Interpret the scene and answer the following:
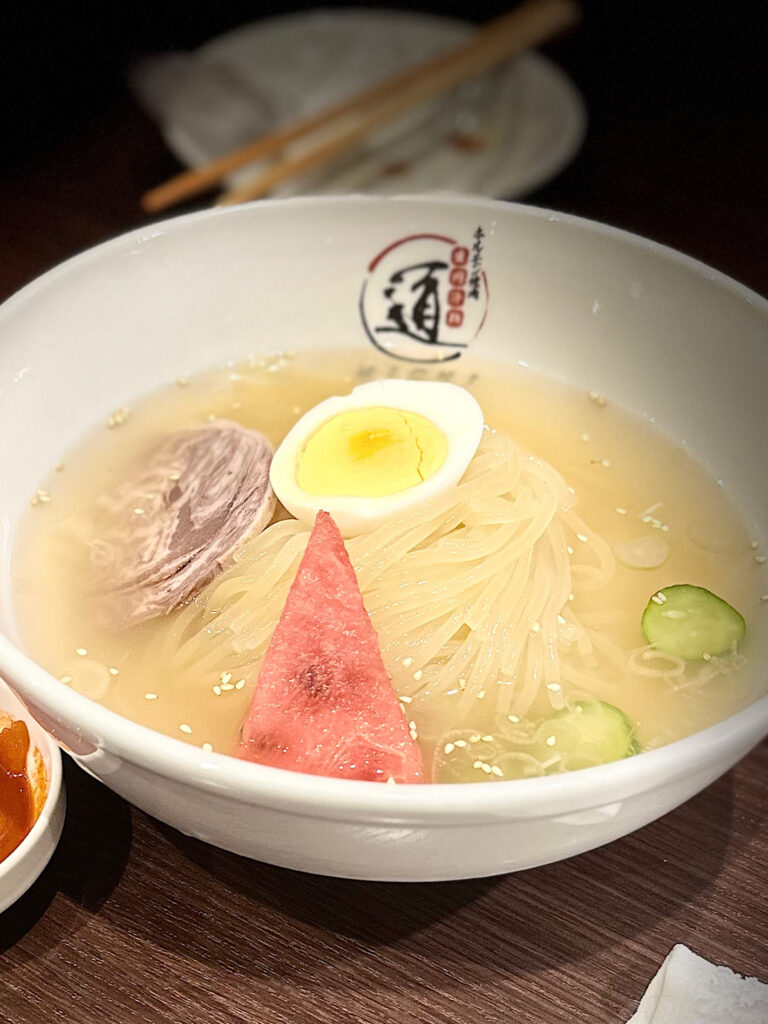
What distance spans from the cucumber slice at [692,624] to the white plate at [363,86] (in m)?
1.41

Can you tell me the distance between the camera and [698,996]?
3.68 ft

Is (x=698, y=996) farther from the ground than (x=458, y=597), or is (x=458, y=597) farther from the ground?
(x=458, y=597)

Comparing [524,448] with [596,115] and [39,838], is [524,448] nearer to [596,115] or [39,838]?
[39,838]

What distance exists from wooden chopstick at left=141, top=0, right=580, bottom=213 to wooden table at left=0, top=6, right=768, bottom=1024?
1606 millimetres

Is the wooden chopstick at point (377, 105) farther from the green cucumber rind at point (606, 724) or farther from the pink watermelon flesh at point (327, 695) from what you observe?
the green cucumber rind at point (606, 724)

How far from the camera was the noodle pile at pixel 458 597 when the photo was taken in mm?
1424

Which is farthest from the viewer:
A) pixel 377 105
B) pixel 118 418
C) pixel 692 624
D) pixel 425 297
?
pixel 377 105

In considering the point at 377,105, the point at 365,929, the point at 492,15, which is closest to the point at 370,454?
the point at 365,929

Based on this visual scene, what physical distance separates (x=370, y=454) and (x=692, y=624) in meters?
0.54

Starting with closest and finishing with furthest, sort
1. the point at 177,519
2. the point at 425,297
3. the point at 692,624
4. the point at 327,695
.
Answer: the point at 327,695
the point at 692,624
the point at 177,519
the point at 425,297

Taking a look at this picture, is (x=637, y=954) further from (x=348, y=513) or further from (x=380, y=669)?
(x=348, y=513)

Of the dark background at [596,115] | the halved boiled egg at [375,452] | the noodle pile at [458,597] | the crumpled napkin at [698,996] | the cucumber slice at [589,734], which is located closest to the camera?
the crumpled napkin at [698,996]

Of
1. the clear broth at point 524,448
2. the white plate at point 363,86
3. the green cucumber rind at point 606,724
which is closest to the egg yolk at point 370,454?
the clear broth at point 524,448

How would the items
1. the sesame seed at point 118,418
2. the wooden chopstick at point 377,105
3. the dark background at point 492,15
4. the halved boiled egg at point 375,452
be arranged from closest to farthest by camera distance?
the halved boiled egg at point 375,452, the sesame seed at point 118,418, the wooden chopstick at point 377,105, the dark background at point 492,15
